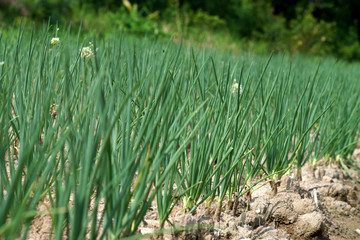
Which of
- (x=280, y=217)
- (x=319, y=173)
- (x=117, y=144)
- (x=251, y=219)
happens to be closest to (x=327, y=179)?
(x=319, y=173)

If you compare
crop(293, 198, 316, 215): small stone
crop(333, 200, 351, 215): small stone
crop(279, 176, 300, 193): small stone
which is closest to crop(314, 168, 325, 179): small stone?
crop(333, 200, 351, 215): small stone

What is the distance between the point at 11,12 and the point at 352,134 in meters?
5.35

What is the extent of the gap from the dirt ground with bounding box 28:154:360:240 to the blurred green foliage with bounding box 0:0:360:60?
461 cm

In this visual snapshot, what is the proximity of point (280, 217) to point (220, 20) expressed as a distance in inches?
319

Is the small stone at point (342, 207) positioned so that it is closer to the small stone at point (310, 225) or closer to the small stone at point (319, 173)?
the small stone at point (319, 173)

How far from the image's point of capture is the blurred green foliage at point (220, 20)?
6.77 m

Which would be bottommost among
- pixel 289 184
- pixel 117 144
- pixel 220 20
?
pixel 289 184

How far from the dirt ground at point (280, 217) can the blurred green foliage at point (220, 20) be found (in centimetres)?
461

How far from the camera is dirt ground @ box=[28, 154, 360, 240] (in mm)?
1318

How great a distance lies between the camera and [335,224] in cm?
188

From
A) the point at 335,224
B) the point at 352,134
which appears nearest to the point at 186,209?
the point at 335,224

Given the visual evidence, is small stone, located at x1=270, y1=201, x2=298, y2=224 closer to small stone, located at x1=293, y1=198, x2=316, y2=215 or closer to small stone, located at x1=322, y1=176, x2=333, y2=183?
small stone, located at x1=293, y1=198, x2=316, y2=215

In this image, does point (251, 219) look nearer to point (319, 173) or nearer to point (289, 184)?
point (289, 184)

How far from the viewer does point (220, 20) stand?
30.8ft
